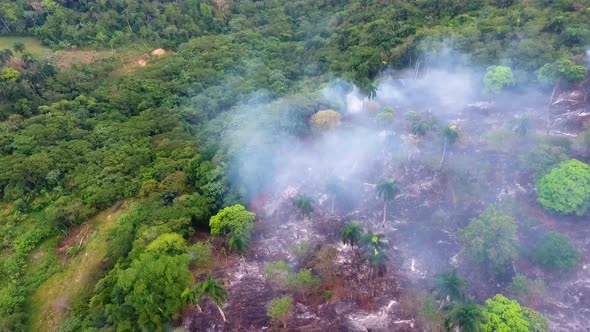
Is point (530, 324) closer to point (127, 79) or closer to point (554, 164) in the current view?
point (554, 164)

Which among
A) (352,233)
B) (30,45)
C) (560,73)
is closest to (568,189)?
(560,73)

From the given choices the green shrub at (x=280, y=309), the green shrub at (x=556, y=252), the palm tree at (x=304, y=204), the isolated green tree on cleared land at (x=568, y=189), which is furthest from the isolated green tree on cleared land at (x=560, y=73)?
the green shrub at (x=280, y=309)

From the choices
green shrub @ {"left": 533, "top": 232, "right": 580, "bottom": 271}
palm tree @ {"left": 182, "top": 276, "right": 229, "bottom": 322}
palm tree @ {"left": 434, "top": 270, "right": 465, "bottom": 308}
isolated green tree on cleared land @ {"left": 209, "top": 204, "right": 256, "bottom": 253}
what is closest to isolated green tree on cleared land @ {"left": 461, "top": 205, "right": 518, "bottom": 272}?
green shrub @ {"left": 533, "top": 232, "right": 580, "bottom": 271}

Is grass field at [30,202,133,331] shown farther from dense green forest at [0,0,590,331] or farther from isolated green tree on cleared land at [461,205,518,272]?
isolated green tree on cleared land at [461,205,518,272]

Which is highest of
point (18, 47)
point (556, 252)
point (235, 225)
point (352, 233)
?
point (18, 47)

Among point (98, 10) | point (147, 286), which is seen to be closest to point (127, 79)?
point (98, 10)

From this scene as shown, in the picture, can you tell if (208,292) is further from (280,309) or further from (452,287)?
(452,287)
